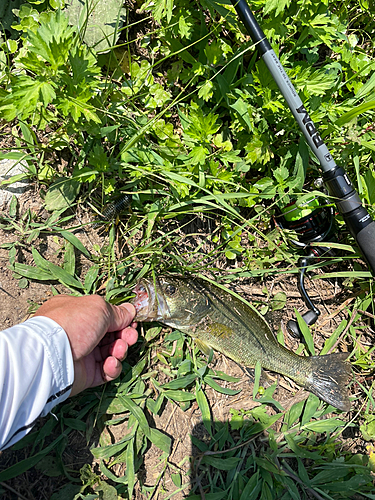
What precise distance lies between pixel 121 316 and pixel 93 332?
316 millimetres

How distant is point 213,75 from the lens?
2.88 metres

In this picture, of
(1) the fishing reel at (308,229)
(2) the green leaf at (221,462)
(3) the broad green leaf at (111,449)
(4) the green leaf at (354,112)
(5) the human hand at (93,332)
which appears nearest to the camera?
(5) the human hand at (93,332)

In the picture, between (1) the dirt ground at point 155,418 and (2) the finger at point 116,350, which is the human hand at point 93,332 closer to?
(2) the finger at point 116,350

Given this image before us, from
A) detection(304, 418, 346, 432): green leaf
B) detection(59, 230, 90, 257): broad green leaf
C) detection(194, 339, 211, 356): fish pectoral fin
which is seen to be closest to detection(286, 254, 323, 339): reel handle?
detection(304, 418, 346, 432): green leaf

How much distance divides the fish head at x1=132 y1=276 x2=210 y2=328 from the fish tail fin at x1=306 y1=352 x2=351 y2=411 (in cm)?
120

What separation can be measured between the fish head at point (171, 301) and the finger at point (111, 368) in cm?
38

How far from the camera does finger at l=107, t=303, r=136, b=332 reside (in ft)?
8.81

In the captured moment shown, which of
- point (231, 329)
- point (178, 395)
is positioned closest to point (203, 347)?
point (231, 329)

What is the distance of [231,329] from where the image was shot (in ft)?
9.95

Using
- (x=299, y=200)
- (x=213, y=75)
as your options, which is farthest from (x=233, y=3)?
(x=299, y=200)

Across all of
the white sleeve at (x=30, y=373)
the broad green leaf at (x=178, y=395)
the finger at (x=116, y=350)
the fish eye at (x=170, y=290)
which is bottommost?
the broad green leaf at (x=178, y=395)

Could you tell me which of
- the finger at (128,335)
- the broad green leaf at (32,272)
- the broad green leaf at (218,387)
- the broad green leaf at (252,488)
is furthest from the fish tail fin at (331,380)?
the broad green leaf at (32,272)

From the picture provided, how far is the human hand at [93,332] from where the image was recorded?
7.90 feet

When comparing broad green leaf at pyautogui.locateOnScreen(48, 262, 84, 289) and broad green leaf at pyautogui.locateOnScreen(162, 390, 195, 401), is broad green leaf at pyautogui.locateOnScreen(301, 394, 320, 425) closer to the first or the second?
broad green leaf at pyautogui.locateOnScreen(162, 390, 195, 401)
